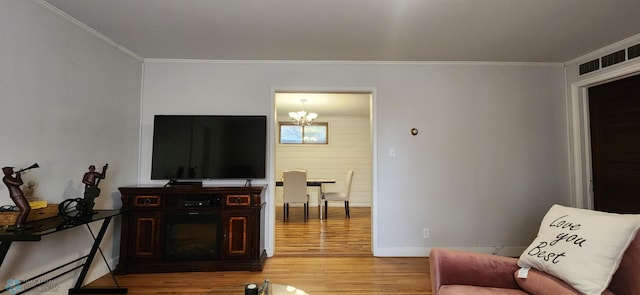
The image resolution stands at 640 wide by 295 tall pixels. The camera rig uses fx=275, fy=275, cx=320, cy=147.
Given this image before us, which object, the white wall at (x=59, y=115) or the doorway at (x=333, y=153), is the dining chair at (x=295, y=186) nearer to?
the doorway at (x=333, y=153)

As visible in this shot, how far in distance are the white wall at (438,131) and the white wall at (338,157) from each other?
3.31 meters

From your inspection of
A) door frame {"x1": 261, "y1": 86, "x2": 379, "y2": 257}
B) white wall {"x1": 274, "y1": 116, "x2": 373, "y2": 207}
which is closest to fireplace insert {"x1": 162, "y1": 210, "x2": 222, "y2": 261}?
door frame {"x1": 261, "y1": 86, "x2": 379, "y2": 257}

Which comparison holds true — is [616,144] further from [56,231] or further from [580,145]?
[56,231]

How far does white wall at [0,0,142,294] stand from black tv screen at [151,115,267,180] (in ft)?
1.34

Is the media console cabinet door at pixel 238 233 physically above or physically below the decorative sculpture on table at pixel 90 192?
below

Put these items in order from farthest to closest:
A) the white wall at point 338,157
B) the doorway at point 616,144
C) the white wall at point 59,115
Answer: the white wall at point 338,157 < the doorway at point 616,144 < the white wall at point 59,115

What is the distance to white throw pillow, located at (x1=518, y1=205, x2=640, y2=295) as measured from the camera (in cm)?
126

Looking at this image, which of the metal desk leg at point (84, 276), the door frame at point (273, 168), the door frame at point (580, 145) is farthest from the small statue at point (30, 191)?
the door frame at point (580, 145)

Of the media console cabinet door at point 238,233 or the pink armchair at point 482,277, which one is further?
the media console cabinet door at point 238,233

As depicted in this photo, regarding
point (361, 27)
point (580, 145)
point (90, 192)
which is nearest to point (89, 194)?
point (90, 192)

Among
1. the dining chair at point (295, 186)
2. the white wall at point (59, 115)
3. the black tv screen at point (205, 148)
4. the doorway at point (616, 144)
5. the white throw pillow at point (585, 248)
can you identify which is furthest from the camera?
the dining chair at point (295, 186)

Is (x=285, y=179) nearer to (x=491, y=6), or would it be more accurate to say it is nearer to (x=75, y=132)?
(x=75, y=132)

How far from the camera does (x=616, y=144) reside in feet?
9.09

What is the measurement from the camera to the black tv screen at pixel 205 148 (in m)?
2.91
